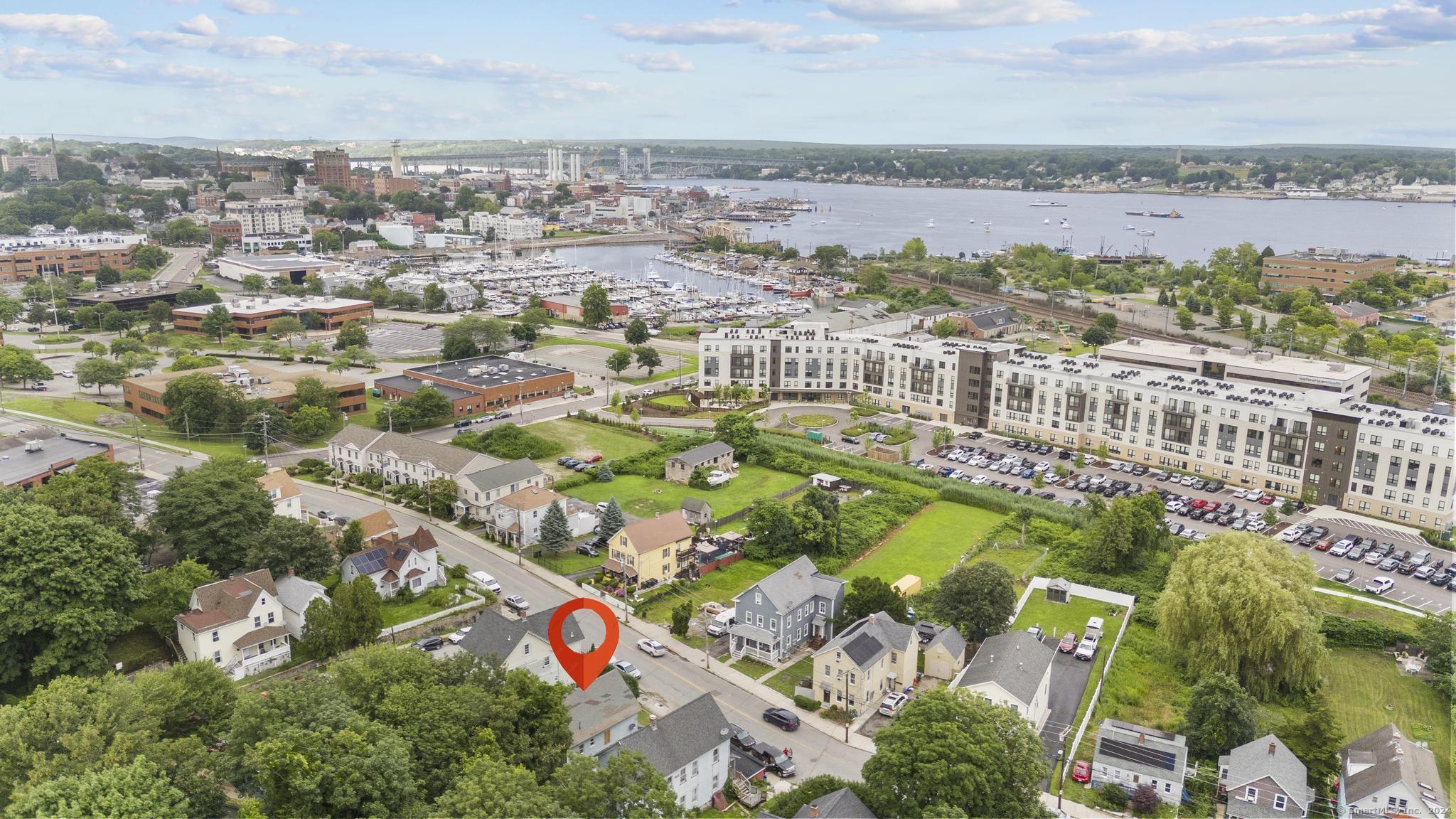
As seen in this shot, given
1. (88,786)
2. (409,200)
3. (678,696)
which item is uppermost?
(409,200)

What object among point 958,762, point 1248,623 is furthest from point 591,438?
point 958,762

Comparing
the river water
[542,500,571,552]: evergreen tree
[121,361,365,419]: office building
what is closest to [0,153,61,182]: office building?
the river water

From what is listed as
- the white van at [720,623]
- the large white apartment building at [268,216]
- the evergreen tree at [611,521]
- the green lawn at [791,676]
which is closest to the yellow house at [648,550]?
the evergreen tree at [611,521]

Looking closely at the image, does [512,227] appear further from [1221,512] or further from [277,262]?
[1221,512]

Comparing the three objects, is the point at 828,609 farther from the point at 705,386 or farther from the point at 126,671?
the point at 705,386

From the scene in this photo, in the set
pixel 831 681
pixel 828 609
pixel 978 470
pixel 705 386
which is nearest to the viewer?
pixel 831 681

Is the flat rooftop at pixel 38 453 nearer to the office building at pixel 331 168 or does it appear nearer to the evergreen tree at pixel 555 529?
the evergreen tree at pixel 555 529

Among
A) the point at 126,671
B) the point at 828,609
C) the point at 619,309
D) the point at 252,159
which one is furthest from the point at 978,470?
the point at 252,159
